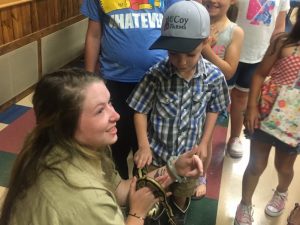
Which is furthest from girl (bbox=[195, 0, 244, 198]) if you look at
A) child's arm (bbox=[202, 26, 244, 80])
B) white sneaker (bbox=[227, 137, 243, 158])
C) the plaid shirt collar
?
white sneaker (bbox=[227, 137, 243, 158])

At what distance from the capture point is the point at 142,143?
56.8 inches

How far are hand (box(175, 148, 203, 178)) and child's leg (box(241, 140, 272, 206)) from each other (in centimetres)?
53

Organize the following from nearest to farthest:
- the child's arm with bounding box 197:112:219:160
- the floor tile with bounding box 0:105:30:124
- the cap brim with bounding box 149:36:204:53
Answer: the cap brim with bounding box 149:36:204:53
the child's arm with bounding box 197:112:219:160
the floor tile with bounding box 0:105:30:124

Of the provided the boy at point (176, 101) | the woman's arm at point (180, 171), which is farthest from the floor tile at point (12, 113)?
the woman's arm at point (180, 171)

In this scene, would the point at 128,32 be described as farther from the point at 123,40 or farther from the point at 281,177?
the point at 281,177

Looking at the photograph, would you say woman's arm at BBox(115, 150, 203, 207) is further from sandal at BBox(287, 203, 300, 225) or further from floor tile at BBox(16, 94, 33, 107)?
floor tile at BBox(16, 94, 33, 107)

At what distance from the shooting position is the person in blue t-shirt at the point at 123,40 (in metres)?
1.42

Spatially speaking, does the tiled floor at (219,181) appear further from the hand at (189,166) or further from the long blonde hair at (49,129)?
the long blonde hair at (49,129)

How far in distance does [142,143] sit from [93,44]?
1.68ft

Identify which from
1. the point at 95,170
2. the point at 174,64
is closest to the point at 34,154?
the point at 95,170

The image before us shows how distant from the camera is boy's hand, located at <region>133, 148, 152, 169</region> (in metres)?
1.41

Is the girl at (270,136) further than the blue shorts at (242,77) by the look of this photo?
No

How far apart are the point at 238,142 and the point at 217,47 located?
0.96 metres

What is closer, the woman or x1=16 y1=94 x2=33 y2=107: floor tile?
the woman
